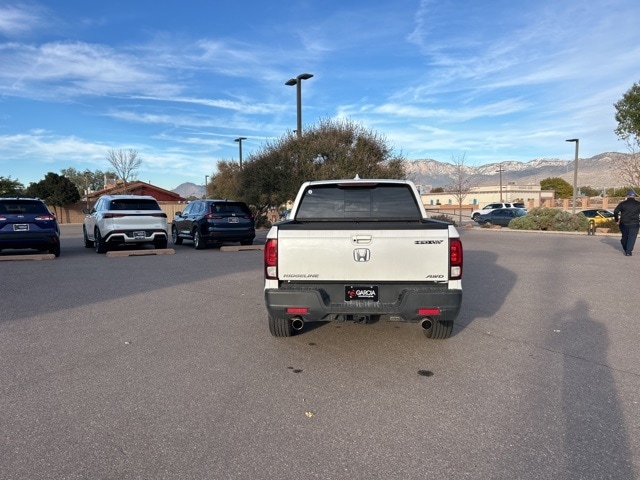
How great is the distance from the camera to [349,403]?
3842 millimetres

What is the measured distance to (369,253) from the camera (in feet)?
15.3

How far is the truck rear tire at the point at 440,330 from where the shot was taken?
17.4 feet

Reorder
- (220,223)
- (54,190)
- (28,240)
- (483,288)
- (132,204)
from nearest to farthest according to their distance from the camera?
(483,288) < (28,240) < (132,204) < (220,223) < (54,190)

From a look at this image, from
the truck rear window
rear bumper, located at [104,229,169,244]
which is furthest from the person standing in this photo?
rear bumper, located at [104,229,169,244]

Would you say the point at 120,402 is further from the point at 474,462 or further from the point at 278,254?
the point at 474,462

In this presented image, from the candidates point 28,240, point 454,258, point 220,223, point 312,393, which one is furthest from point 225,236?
point 312,393

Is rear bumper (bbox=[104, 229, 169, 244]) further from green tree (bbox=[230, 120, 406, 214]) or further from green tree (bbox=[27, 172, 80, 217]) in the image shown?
green tree (bbox=[27, 172, 80, 217])

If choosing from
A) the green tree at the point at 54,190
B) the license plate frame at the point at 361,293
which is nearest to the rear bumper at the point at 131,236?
the license plate frame at the point at 361,293

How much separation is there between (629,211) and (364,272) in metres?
11.5

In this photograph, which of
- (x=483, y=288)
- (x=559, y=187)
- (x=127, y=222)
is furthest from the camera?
(x=559, y=187)

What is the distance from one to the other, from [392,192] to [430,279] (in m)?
1.50

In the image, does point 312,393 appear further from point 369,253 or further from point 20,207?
point 20,207

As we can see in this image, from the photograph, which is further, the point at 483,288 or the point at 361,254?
the point at 483,288

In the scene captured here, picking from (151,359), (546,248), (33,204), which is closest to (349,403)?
(151,359)
